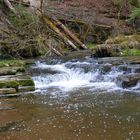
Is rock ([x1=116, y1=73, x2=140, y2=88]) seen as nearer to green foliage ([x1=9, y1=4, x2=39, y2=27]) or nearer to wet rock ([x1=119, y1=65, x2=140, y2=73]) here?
wet rock ([x1=119, y1=65, x2=140, y2=73])

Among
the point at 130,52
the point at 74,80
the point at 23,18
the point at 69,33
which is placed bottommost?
the point at 74,80

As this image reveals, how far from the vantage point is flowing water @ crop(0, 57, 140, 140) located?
751 centimetres

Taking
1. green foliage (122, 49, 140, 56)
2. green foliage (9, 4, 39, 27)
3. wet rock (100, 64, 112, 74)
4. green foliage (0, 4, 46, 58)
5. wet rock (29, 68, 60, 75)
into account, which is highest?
green foliage (9, 4, 39, 27)

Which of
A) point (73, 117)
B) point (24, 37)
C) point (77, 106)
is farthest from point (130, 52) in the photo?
point (73, 117)

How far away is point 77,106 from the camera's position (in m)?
9.91

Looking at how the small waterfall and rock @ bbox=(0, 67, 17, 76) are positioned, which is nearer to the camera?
the small waterfall

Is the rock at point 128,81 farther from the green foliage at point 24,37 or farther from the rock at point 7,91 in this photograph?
the green foliage at point 24,37

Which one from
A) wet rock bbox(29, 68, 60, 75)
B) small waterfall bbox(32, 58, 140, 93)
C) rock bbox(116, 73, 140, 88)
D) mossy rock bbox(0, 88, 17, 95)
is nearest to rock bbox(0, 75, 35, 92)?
mossy rock bbox(0, 88, 17, 95)

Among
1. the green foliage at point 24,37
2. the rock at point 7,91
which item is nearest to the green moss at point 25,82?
the rock at point 7,91

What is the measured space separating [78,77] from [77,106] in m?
5.52

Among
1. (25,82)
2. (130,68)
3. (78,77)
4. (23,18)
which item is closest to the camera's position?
(25,82)

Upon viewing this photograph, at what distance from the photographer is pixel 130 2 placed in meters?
28.5

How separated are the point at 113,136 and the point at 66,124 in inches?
52.3

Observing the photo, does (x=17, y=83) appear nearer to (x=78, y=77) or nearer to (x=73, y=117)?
(x=78, y=77)
